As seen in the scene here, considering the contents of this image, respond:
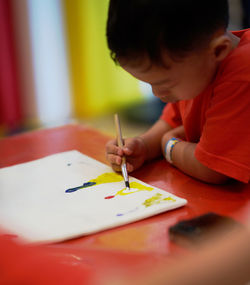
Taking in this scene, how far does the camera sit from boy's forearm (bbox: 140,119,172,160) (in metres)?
0.84

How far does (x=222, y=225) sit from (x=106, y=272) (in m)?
0.15

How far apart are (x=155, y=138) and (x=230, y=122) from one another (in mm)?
264

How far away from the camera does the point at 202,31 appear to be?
59cm

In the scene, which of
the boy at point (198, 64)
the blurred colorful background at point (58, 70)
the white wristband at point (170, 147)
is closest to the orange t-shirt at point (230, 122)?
the boy at point (198, 64)

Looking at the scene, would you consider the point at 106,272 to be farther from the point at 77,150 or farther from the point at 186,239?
the point at 77,150

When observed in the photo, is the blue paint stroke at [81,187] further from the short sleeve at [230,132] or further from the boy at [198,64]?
the short sleeve at [230,132]

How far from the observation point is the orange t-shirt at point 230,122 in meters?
0.62

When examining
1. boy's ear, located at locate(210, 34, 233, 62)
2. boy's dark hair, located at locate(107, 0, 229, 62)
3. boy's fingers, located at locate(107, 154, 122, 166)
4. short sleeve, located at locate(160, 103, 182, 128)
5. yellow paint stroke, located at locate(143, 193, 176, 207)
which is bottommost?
yellow paint stroke, located at locate(143, 193, 176, 207)

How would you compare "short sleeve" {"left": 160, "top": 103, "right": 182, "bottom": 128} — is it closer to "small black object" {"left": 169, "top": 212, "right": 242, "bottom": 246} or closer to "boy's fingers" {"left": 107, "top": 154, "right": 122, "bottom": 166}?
"boy's fingers" {"left": 107, "top": 154, "right": 122, "bottom": 166}

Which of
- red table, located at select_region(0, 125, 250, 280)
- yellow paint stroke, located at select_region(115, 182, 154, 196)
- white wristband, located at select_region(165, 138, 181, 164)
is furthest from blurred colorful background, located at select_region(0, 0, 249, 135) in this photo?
yellow paint stroke, located at select_region(115, 182, 154, 196)

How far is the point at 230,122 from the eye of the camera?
63 centimetres

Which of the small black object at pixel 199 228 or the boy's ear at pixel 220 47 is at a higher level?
the boy's ear at pixel 220 47

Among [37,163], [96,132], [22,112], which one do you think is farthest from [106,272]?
[22,112]

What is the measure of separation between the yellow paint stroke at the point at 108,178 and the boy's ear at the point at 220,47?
0.90 ft
